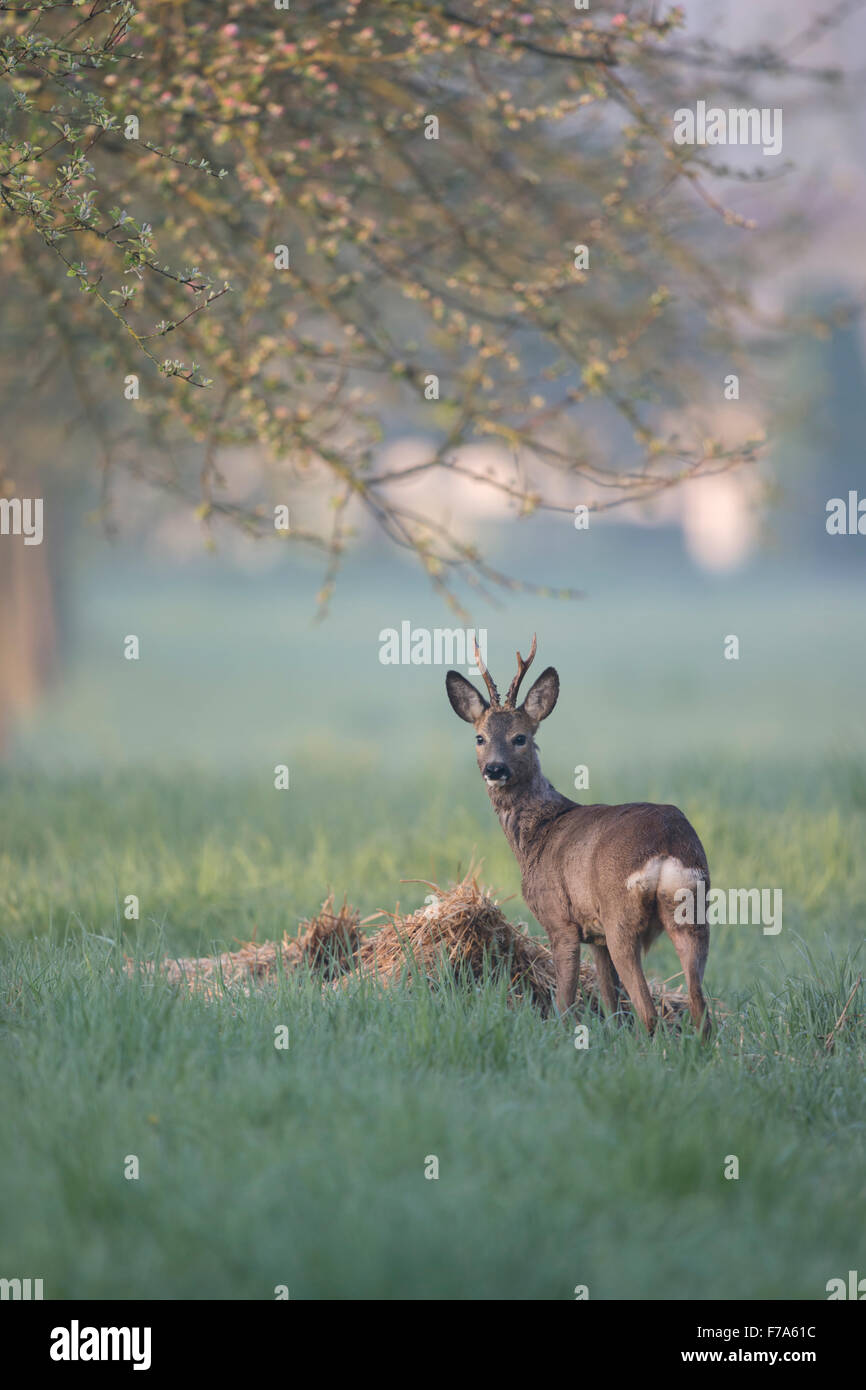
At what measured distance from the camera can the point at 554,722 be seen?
21.8 meters

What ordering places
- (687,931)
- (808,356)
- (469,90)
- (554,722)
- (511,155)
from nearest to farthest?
(687,931), (469,90), (511,155), (554,722), (808,356)

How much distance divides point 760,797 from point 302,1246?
9.02 metres

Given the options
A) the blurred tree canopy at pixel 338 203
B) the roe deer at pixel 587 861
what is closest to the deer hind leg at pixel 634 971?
the roe deer at pixel 587 861

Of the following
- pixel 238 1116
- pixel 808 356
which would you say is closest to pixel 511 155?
pixel 238 1116

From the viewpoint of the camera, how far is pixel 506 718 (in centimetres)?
639

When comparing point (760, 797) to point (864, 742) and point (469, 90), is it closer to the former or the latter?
point (864, 742)

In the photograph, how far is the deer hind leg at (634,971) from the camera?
5.67 meters

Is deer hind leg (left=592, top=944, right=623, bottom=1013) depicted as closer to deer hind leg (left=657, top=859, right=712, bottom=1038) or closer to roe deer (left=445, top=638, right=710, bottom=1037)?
roe deer (left=445, top=638, right=710, bottom=1037)

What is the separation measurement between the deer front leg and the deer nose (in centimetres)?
78

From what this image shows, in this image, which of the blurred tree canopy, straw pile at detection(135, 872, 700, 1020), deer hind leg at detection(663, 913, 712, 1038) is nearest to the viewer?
deer hind leg at detection(663, 913, 712, 1038)

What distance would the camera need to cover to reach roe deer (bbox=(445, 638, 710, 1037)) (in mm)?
5586

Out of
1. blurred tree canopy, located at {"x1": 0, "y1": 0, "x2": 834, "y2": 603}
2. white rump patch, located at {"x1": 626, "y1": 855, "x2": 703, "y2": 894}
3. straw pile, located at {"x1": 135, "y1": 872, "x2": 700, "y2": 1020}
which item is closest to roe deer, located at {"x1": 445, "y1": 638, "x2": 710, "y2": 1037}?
white rump patch, located at {"x1": 626, "y1": 855, "x2": 703, "y2": 894}

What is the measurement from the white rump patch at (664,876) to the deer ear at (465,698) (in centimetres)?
129

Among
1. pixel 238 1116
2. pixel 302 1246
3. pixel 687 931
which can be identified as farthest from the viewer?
pixel 687 931
